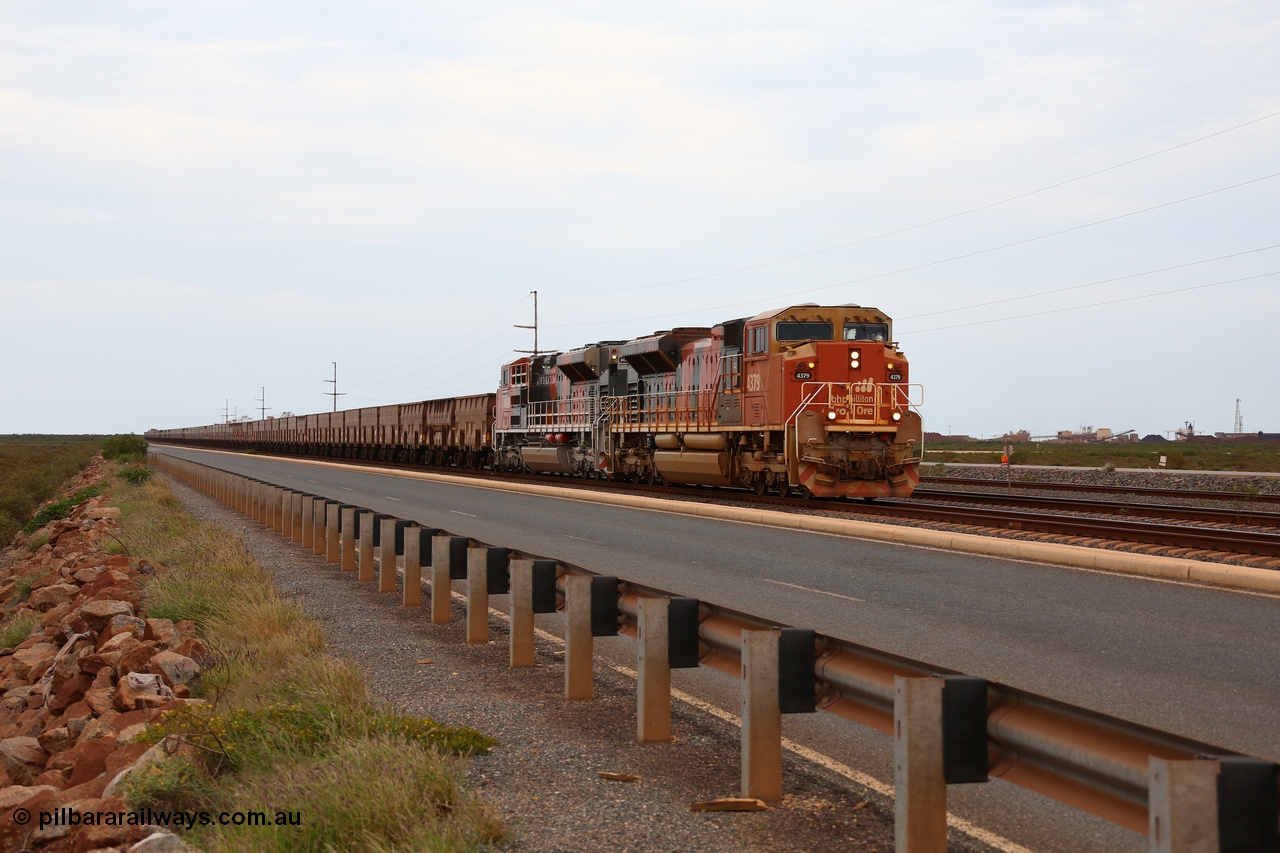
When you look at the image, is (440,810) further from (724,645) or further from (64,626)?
(64,626)

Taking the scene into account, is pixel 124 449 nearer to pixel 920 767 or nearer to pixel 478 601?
pixel 478 601

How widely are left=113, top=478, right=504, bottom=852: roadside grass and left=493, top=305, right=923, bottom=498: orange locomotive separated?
16096 mm

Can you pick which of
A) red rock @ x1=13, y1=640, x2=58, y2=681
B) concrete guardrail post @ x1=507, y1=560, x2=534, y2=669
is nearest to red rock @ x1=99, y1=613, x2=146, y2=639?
red rock @ x1=13, y1=640, x2=58, y2=681

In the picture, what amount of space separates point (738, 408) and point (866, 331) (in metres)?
3.35

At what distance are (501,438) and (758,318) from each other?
2098cm

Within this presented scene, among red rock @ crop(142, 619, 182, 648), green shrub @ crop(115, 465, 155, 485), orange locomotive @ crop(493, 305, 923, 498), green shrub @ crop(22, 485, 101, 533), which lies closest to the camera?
red rock @ crop(142, 619, 182, 648)

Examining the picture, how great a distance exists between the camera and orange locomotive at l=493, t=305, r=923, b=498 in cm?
2388

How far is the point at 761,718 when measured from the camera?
5340 millimetres

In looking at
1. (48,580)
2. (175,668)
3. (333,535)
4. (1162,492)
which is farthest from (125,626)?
(1162,492)

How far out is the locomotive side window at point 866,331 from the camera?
987 inches

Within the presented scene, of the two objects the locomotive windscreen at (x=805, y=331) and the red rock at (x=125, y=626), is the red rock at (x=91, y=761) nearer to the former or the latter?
the red rock at (x=125, y=626)

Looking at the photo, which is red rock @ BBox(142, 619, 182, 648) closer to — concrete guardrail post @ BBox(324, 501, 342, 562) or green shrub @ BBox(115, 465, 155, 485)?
concrete guardrail post @ BBox(324, 501, 342, 562)

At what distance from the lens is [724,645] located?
620 cm

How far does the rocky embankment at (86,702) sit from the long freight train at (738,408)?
13375 millimetres
